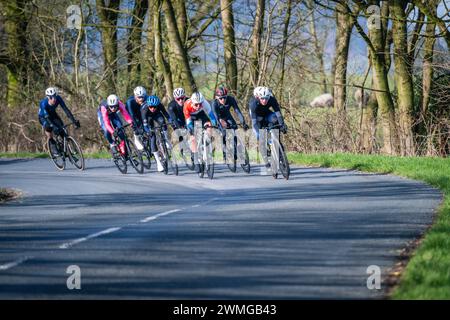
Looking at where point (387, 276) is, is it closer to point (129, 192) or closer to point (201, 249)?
point (201, 249)

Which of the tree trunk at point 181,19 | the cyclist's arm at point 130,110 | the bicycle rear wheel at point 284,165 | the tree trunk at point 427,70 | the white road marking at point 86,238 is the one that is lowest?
the white road marking at point 86,238

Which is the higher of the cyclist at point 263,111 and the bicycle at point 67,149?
the cyclist at point 263,111

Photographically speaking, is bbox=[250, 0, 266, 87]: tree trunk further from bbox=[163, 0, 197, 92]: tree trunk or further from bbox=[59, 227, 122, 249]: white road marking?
bbox=[59, 227, 122, 249]: white road marking

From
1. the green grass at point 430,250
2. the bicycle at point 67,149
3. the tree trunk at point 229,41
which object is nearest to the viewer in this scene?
the green grass at point 430,250

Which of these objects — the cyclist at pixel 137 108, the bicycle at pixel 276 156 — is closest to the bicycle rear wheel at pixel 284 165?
the bicycle at pixel 276 156

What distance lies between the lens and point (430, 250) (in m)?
9.66

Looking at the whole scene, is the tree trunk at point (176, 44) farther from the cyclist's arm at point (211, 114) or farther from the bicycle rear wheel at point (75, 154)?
the cyclist's arm at point (211, 114)

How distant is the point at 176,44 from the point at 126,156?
10.5 m

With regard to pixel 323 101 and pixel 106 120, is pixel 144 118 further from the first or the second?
pixel 323 101

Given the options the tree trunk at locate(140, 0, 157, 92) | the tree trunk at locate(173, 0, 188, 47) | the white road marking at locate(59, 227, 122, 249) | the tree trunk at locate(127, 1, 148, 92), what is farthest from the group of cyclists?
the tree trunk at locate(127, 1, 148, 92)

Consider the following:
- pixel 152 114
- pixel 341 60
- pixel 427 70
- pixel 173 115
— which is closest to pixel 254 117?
pixel 173 115

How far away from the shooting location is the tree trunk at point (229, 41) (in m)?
35.3

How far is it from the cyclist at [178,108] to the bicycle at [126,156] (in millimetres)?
1245

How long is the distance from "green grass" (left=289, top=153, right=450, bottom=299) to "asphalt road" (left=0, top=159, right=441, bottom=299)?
0.23 metres
